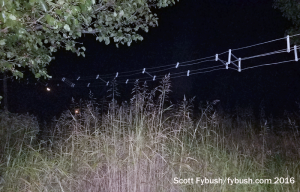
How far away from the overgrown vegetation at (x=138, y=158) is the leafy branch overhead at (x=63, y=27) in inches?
34.0

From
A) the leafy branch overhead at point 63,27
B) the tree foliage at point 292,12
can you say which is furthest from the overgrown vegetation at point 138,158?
the tree foliage at point 292,12

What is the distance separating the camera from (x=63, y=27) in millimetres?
4094

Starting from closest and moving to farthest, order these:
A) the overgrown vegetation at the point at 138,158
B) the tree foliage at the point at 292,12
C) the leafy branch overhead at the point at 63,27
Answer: the leafy branch overhead at the point at 63,27 < the overgrown vegetation at the point at 138,158 < the tree foliage at the point at 292,12

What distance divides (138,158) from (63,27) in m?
1.61

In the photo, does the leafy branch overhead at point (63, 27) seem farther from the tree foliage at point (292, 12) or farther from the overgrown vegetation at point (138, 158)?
the tree foliage at point (292, 12)

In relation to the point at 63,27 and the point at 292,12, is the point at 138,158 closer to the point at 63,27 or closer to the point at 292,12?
the point at 63,27

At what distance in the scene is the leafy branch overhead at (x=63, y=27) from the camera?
302 cm

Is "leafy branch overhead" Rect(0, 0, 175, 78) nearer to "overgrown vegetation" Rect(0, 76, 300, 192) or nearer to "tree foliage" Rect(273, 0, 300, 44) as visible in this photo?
"overgrown vegetation" Rect(0, 76, 300, 192)

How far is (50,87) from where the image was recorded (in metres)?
21.3

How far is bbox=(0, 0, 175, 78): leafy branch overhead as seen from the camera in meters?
3.02

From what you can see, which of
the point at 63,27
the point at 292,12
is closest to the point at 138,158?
the point at 63,27

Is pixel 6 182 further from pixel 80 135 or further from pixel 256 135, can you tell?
pixel 256 135

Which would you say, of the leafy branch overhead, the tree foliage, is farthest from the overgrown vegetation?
the tree foliage

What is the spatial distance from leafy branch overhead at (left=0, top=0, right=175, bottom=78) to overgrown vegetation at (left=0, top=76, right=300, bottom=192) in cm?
86
